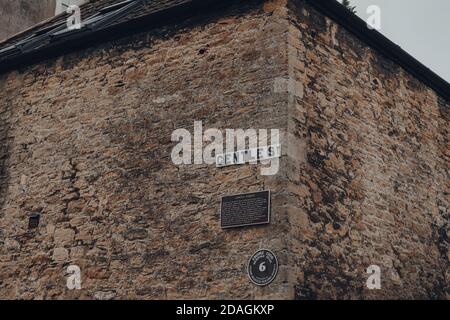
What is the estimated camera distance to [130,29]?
34.7 feet

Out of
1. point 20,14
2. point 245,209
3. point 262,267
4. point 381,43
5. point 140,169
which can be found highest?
point 20,14

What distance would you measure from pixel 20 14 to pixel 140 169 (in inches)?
362

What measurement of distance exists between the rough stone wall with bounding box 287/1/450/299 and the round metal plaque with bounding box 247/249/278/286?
0.72ft

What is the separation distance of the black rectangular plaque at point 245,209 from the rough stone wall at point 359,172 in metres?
Answer: 0.33

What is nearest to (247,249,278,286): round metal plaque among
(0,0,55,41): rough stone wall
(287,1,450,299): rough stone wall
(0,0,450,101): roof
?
(287,1,450,299): rough stone wall

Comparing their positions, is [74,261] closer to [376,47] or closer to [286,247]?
[286,247]

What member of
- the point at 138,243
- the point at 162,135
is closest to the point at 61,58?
the point at 162,135

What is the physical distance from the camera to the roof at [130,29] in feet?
33.0

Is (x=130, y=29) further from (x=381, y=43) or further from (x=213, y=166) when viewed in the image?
(x=381, y=43)

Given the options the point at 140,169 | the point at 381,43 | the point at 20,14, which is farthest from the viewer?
the point at 20,14

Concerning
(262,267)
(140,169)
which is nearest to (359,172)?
(262,267)

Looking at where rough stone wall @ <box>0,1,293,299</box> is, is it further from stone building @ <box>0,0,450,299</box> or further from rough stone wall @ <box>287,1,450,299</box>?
rough stone wall @ <box>287,1,450,299</box>

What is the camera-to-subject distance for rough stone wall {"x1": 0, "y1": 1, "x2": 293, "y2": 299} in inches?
353

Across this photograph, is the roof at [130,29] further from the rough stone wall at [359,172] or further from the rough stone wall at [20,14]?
the rough stone wall at [20,14]
